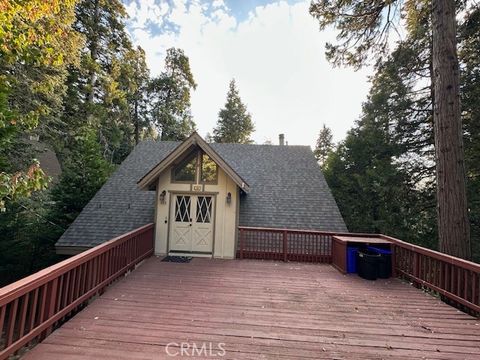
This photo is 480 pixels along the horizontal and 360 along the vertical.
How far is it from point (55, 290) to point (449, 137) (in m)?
7.59

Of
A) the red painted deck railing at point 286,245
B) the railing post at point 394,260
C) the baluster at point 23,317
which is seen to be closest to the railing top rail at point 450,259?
the railing post at point 394,260

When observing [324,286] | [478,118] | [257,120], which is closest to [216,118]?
[257,120]

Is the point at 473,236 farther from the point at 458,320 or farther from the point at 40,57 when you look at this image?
the point at 40,57

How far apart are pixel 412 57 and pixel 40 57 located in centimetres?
1254

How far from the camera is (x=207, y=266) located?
6195mm

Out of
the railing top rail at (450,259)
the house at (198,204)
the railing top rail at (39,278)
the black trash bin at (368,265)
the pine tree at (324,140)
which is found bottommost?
the black trash bin at (368,265)

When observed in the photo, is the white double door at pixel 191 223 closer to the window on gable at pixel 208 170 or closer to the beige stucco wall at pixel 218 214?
the beige stucco wall at pixel 218 214

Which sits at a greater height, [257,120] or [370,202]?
[257,120]

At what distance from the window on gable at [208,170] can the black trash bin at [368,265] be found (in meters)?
4.53

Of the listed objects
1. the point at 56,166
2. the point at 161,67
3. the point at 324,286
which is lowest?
the point at 324,286

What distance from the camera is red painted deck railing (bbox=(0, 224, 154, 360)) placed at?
7.85 ft

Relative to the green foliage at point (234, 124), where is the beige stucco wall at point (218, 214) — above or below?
below

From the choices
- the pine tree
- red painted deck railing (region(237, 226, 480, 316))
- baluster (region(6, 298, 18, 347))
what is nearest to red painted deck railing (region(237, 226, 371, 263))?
red painted deck railing (region(237, 226, 480, 316))

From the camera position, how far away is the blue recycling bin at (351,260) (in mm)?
5883
